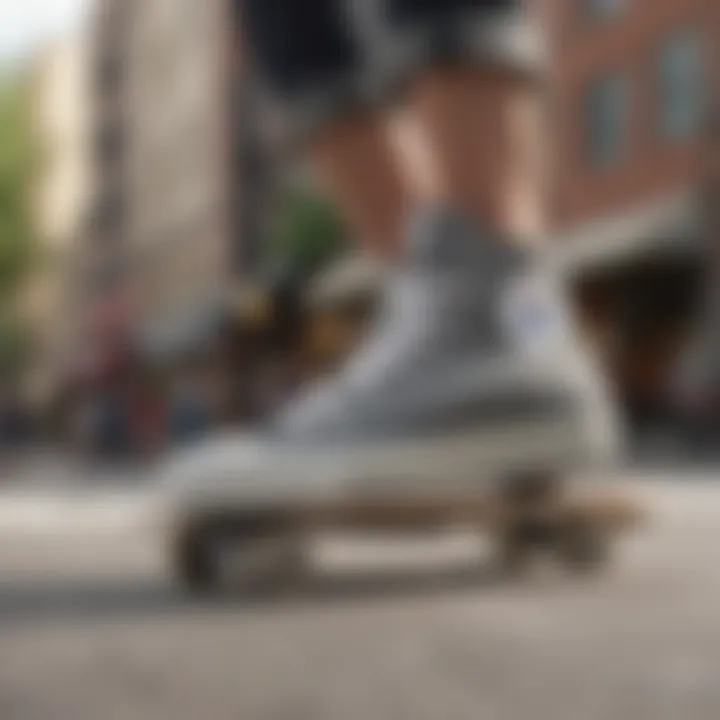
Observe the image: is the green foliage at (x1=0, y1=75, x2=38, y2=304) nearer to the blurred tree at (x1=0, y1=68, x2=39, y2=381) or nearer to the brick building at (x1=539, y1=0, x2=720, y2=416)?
Answer: the blurred tree at (x1=0, y1=68, x2=39, y2=381)

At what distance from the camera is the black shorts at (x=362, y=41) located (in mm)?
1736

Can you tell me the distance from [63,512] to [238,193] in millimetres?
10529

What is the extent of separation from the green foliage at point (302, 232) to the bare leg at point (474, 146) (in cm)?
992

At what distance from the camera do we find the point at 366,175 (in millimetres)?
1866

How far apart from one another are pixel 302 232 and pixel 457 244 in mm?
11340

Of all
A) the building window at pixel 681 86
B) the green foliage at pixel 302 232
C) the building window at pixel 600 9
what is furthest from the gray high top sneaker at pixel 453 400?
the building window at pixel 600 9

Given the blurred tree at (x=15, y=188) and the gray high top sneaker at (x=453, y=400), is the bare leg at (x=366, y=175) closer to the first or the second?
the gray high top sneaker at (x=453, y=400)

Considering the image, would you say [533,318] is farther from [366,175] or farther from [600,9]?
[600,9]

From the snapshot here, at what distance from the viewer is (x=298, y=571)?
1.90 meters

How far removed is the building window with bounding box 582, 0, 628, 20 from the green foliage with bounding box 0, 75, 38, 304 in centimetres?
707

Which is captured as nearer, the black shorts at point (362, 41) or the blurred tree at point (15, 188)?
the black shorts at point (362, 41)

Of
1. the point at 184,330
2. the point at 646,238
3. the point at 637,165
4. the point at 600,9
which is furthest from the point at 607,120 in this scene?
the point at 184,330

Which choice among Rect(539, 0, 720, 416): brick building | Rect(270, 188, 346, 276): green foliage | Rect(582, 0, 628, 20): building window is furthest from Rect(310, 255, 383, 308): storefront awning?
Rect(582, 0, 628, 20): building window

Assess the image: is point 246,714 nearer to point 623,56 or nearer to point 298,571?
point 298,571
